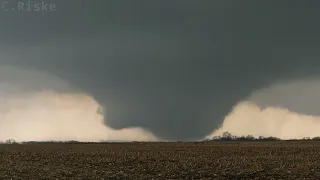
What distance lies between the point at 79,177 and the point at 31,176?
4886mm

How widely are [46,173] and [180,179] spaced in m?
14.4

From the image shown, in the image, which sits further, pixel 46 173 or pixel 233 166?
pixel 233 166

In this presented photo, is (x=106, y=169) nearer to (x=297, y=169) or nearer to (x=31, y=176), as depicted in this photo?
(x=31, y=176)

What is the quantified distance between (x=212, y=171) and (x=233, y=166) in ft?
17.0

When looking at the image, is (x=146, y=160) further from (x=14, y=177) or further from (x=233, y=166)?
(x=14, y=177)

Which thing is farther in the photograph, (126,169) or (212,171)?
(126,169)

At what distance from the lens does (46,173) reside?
1832 inches

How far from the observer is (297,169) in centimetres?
4778

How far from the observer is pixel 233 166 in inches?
2019

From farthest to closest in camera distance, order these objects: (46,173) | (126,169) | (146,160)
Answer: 1. (146,160)
2. (126,169)
3. (46,173)

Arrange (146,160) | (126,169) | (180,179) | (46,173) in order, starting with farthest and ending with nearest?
(146,160) < (126,169) < (46,173) < (180,179)

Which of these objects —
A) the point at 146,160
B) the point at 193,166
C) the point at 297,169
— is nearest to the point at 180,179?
the point at 193,166

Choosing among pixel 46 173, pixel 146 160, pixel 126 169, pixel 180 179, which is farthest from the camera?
pixel 146 160

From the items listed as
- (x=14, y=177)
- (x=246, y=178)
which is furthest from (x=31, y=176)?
(x=246, y=178)
